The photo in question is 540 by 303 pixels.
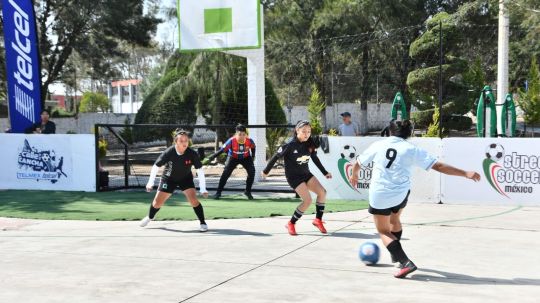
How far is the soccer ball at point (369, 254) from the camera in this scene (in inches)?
284

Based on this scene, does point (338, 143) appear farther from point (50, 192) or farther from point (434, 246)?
point (50, 192)

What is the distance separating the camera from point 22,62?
57.4 ft

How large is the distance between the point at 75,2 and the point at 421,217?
82.3ft

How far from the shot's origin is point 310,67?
143 ft

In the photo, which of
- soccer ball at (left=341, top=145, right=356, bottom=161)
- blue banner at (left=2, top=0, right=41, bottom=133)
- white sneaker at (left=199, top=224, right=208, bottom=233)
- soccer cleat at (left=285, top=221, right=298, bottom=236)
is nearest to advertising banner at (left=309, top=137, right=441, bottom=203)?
soccer ball at (left=341, top=145, right=356, bottom=161)

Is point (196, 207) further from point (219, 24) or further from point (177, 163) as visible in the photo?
point (219, 24)

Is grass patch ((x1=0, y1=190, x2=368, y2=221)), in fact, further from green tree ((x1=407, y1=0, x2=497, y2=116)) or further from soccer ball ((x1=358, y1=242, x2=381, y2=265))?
green tree ((x1=407, y1=0, x2=497, y2=116))

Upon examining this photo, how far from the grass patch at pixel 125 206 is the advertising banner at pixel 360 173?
0.38 meters

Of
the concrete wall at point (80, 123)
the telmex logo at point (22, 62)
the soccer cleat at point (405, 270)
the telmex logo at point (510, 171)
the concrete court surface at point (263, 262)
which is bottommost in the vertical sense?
the concrete court surface at point (263, 262)

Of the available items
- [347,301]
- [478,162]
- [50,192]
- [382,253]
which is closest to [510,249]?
[382,253]

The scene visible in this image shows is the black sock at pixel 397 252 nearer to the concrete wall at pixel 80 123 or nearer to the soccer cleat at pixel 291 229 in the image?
the soccer cleat at pixel 291 229

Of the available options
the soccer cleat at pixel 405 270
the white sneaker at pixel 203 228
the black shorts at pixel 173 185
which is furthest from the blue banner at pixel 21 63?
the soccer cleat at pixel 405 270

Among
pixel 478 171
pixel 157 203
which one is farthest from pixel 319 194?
pixel 478 171

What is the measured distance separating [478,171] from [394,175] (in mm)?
6426
